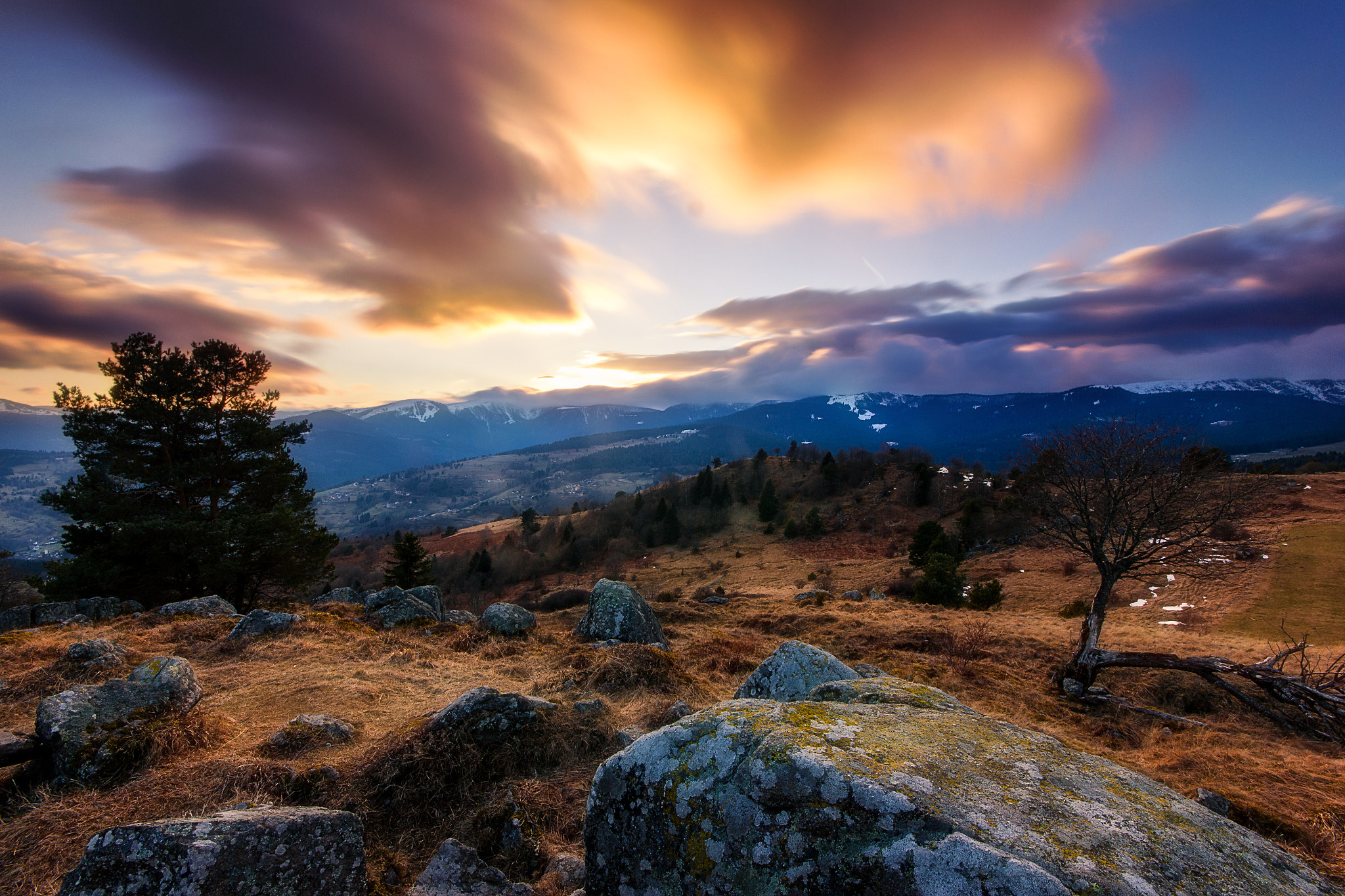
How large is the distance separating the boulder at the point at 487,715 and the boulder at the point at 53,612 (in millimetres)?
20897

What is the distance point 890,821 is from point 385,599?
2103 centimetres

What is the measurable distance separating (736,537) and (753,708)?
230 feet

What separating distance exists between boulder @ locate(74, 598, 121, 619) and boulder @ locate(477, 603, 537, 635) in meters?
13.5

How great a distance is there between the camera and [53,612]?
17.9 m

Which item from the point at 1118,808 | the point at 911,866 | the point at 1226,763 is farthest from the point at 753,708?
the point at 1226,763

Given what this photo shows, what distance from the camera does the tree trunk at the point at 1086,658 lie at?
12.6 m

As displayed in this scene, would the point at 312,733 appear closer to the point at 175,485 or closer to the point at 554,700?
the point at 554,700

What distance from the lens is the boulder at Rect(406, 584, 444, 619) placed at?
18955 mm

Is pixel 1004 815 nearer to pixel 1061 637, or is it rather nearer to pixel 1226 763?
pixel 1226 763

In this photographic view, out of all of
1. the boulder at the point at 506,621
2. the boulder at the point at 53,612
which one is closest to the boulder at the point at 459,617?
the boulder at the point at 506,621

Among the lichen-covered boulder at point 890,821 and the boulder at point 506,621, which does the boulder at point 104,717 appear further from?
the boulder at point 506,621

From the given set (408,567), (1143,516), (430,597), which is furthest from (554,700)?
(408,567)

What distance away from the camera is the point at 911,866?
266cm

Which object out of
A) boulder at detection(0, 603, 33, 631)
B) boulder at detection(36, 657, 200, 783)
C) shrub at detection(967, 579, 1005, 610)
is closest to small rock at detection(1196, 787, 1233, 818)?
boulder at detection(36, 657, 200, 783)
